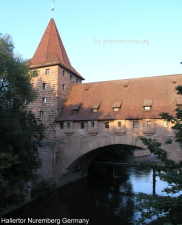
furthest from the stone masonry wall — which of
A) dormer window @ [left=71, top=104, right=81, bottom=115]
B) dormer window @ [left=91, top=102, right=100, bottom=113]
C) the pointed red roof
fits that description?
dormer window @ [left=91, top=102, right=100, bottom=113]

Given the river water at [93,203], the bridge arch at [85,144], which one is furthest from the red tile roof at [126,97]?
the river water at [93,203]

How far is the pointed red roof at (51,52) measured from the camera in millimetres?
19578

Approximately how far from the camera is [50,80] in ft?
62.4

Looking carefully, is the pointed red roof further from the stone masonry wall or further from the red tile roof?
the red tile roof

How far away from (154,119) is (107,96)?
471 cm

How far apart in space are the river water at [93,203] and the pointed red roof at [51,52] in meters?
10.5

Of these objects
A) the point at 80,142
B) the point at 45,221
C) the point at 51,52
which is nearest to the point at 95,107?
the point at 80,142

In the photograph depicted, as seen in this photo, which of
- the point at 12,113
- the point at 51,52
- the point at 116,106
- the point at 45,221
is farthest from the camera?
the point at 51,52

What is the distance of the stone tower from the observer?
1836 centimetres

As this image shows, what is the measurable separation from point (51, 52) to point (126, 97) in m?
8.19

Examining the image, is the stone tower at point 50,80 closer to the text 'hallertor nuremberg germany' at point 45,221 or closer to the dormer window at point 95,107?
the dormer window at point 95,107

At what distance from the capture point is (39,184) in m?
15.1

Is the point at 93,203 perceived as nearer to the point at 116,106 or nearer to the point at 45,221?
the point at 45,221

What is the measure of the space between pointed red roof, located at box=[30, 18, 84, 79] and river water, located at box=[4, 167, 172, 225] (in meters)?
10.5
